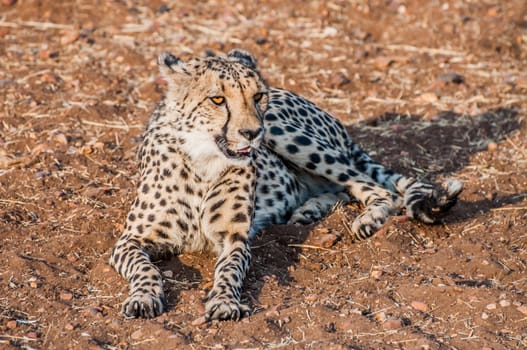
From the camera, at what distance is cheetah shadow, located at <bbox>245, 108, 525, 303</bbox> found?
6.34m

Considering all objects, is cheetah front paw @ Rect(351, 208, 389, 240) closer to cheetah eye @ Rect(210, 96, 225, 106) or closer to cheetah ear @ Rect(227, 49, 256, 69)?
cheetah ear @ Rect(227, 49, 256, 69)

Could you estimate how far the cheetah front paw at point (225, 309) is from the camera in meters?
4.48

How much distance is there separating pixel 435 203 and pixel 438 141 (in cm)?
185

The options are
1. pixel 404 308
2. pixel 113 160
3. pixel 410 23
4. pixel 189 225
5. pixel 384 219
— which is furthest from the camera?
pixel 410 23

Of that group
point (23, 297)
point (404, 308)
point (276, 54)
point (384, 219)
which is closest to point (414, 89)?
point (276, 54)

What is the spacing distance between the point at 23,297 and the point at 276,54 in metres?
4.77

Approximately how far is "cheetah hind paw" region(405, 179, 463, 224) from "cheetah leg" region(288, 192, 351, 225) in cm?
58

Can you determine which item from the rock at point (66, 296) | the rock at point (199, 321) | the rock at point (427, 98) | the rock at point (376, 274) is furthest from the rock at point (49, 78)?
the rock at point (199, 321)

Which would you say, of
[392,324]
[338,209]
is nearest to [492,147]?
[338,209]

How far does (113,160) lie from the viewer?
22.4ft

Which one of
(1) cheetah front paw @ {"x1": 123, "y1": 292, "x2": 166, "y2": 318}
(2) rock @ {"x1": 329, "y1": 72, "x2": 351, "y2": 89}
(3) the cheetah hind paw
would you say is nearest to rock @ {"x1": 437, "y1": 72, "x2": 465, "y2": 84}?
(2) rock @ {"x1": 329, "y1": 72, "x2": 351, "y2": 89}

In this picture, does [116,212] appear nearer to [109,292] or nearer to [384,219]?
[109,292]

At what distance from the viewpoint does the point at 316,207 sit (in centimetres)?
619

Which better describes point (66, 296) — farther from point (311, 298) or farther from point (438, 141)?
point (438, 141)
